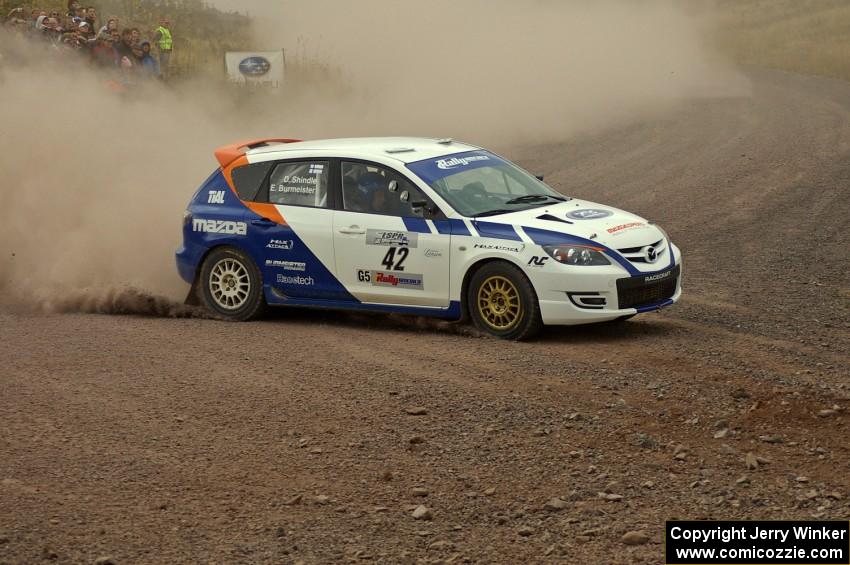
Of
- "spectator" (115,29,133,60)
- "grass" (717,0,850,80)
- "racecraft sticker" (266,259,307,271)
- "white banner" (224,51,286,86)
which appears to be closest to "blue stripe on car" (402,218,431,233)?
"racecraft sticker" (266,259,307,271)

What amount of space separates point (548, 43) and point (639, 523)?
1588 inches

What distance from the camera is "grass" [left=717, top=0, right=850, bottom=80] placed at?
4094cm

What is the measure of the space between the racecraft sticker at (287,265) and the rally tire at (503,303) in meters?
1.58

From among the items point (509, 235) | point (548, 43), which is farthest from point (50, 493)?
point (548, 43)

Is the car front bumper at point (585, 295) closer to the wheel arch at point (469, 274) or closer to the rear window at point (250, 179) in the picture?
the wheel arch at point (469, 274)

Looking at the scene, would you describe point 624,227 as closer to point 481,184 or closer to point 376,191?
point 481,184

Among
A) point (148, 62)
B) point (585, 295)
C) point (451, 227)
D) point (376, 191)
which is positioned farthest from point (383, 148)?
point (148, 62)

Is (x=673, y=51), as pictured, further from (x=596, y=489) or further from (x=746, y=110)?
(x=596, y=489)

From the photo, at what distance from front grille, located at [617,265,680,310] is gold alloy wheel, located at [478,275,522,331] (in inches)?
30.5

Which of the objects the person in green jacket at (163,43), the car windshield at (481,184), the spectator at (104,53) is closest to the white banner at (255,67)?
the person in green jacket at (163,43)

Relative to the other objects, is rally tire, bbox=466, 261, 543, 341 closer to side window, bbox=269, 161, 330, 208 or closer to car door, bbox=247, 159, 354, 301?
car door, bbox=247, 159, 354, 301

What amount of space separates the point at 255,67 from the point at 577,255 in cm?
2179

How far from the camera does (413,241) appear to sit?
33.1 ft

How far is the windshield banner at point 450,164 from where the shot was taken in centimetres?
1035
